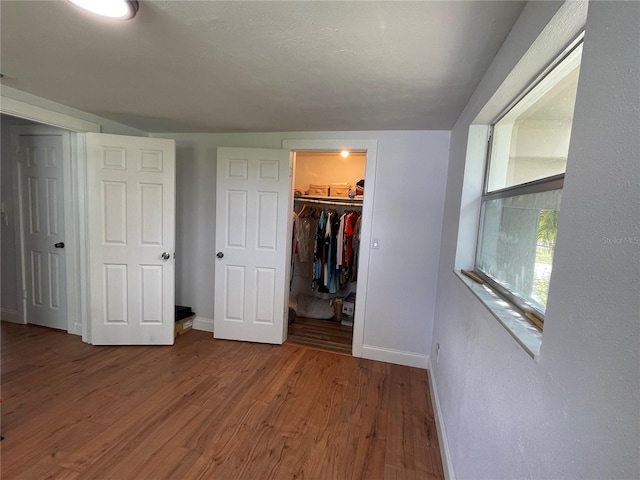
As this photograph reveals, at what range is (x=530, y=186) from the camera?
1.03 m

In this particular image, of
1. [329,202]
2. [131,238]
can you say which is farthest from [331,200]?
[131,238]

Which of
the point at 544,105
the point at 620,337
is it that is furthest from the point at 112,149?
the point at 620,337

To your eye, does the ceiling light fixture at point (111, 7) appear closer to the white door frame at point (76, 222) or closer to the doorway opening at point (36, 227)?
the white door frame at point (76, 222)

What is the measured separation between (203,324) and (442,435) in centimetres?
248

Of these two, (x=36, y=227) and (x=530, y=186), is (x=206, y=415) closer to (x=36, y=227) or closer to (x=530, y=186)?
(x=530, y=186)

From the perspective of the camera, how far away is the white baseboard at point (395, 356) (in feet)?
8.35

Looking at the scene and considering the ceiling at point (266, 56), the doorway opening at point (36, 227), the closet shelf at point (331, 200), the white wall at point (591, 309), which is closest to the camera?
the white wall at point (591, 309)

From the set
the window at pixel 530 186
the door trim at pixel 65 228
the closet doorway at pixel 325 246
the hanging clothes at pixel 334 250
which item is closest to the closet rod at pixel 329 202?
the closet doorway at pixel 325 246

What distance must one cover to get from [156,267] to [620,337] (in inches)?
118

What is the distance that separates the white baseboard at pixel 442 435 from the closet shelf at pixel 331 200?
207 centimetres

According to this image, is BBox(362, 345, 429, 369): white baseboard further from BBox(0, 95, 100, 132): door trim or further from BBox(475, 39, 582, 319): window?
BBox(0, 95, 100, 132): door trim

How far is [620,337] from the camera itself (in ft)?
1.46

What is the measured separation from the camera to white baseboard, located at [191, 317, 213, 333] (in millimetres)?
3061

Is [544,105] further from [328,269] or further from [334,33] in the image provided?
[328,269]
